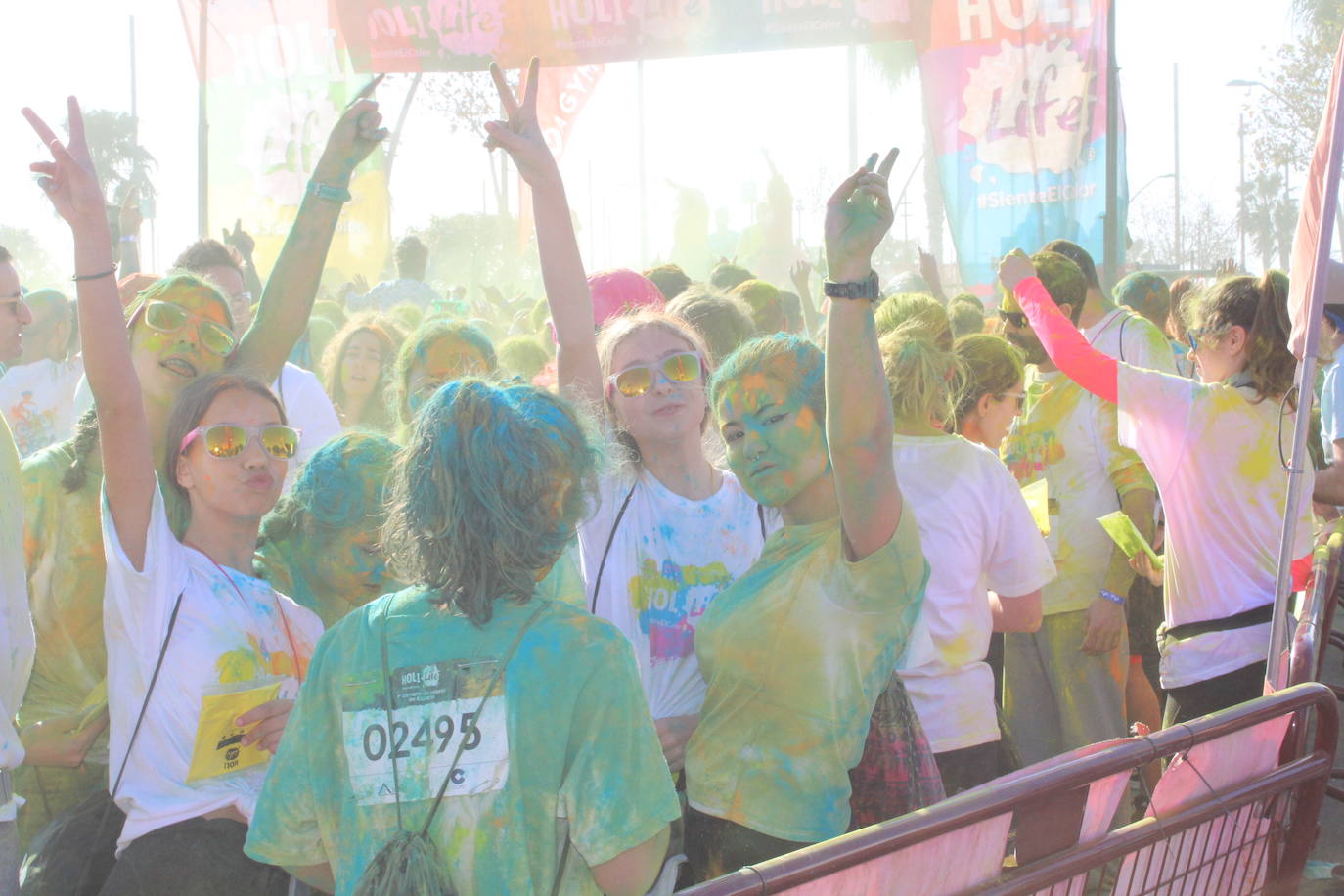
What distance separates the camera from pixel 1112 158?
10383 mm

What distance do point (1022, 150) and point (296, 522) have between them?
31.5ft

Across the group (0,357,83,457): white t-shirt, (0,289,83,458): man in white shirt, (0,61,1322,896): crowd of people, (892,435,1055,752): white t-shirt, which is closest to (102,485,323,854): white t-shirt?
(0,61,1322,896): crowd of people

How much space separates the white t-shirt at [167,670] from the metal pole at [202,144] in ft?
38.5

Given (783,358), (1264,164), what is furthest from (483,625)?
(1264,164)

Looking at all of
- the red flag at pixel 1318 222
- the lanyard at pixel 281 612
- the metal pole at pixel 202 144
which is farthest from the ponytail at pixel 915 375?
the metal pole at pixel 202 144

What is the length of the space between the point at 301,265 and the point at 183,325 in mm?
321

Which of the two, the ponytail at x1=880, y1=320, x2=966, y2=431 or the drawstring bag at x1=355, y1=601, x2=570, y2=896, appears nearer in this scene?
the drawstring bag at x1=355, y1=601, x2=570, y2=896

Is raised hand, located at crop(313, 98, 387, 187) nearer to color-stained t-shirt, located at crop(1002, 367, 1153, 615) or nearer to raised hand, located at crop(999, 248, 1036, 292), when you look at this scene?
raised hand, located at crop(999, 248, 1036, 292)

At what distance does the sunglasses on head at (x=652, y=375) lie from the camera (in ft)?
9.06

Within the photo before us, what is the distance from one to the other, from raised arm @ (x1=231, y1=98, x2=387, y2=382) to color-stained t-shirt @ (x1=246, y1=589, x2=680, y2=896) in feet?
5.05

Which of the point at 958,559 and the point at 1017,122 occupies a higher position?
the point at 1017,122

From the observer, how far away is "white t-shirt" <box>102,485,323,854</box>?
228 centimetres

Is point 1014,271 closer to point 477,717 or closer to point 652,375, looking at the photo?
point 652,375

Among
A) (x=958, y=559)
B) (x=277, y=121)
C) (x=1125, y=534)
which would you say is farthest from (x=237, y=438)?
(x=277, y=121)
